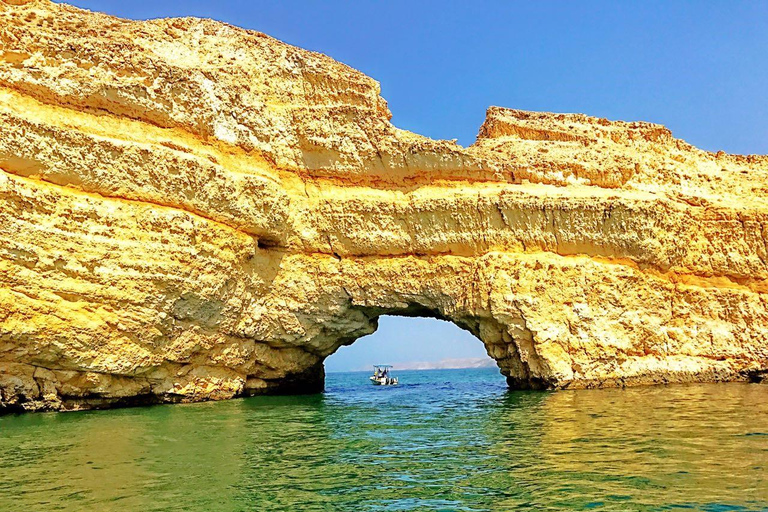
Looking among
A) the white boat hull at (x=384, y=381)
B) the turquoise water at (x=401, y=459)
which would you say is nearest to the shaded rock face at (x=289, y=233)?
the turquoise water at (x=401, y=459)

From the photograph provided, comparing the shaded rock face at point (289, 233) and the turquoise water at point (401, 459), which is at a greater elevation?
the shaded rock face at point (289, 233)

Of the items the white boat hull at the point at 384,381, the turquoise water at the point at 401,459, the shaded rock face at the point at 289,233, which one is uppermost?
the shaded rock face at the point at 289,233

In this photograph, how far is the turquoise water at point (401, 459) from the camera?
7.08 m

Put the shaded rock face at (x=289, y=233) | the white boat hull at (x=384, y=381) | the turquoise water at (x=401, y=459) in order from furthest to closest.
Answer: the white boat hull at (x=384, y=381), the shaded rock face at (x=289, y=233), the turquoise water at (x=401, y=459)

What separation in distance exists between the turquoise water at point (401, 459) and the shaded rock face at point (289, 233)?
10.7 feet

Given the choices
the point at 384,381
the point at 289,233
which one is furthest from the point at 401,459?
the point at 384,381

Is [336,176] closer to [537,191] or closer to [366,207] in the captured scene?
[366,207]

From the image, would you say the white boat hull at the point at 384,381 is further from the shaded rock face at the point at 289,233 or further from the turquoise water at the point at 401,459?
the turquoise water at the point at 401,459

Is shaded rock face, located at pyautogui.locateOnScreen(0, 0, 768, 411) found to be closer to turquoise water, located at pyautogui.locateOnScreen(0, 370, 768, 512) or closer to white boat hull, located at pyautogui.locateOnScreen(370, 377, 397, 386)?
turquoise water, located at pyautogui.locateOnScreen(0, 370, 768, 512)

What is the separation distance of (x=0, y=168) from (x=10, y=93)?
245cm

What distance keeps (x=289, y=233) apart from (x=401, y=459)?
12.7 m

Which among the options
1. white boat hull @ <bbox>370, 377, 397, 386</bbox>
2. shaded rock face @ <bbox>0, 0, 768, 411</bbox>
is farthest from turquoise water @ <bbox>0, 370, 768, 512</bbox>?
white boat hull @ <bbox>370, 377, 397, 386</bbox>

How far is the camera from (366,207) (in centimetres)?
2136

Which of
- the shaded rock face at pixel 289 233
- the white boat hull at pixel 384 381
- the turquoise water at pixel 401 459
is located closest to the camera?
the turquoise water at pixel 401 459
